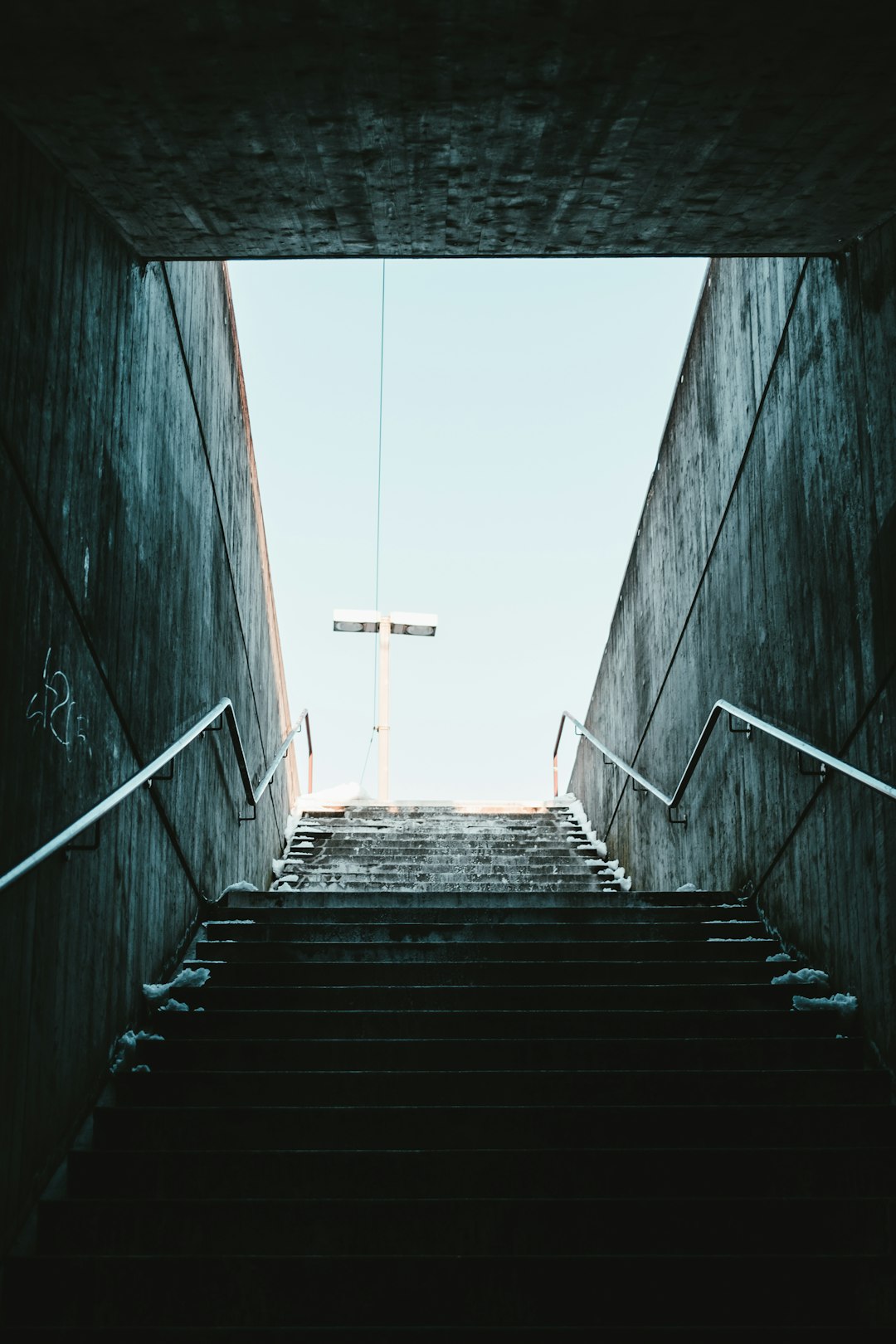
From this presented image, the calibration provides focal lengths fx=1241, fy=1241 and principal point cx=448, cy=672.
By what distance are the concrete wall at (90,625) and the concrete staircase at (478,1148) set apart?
0.31 m

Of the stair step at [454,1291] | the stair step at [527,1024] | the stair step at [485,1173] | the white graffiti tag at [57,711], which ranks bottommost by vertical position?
the stair step at [454,1291]

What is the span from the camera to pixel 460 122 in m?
3.79

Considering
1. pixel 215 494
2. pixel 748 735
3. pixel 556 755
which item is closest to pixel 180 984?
pixel 215 494

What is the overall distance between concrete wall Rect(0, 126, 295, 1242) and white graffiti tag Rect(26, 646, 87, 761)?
11 millimetres

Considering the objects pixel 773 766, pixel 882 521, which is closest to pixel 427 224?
pixel 882 521

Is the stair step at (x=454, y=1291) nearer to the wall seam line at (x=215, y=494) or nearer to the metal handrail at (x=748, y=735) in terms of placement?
the metal handrail at (x=748, y=735)

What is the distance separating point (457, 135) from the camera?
3871 millimetres

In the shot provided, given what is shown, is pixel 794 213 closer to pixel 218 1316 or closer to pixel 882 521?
pixel 882 521

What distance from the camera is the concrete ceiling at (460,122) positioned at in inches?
129

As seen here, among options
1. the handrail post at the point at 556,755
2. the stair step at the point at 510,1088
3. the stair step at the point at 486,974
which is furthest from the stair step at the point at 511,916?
the handrail post at the point at 556,755

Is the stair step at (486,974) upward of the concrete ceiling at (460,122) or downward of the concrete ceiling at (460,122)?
downward

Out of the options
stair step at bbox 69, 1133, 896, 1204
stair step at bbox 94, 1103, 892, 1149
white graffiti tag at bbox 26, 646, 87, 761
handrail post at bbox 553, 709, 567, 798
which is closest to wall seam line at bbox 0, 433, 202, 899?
white graffiti tag at bbox 26, 646, 87, 761

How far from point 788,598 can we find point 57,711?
3.35 meters

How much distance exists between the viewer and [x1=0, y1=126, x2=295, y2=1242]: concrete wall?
3.30m
